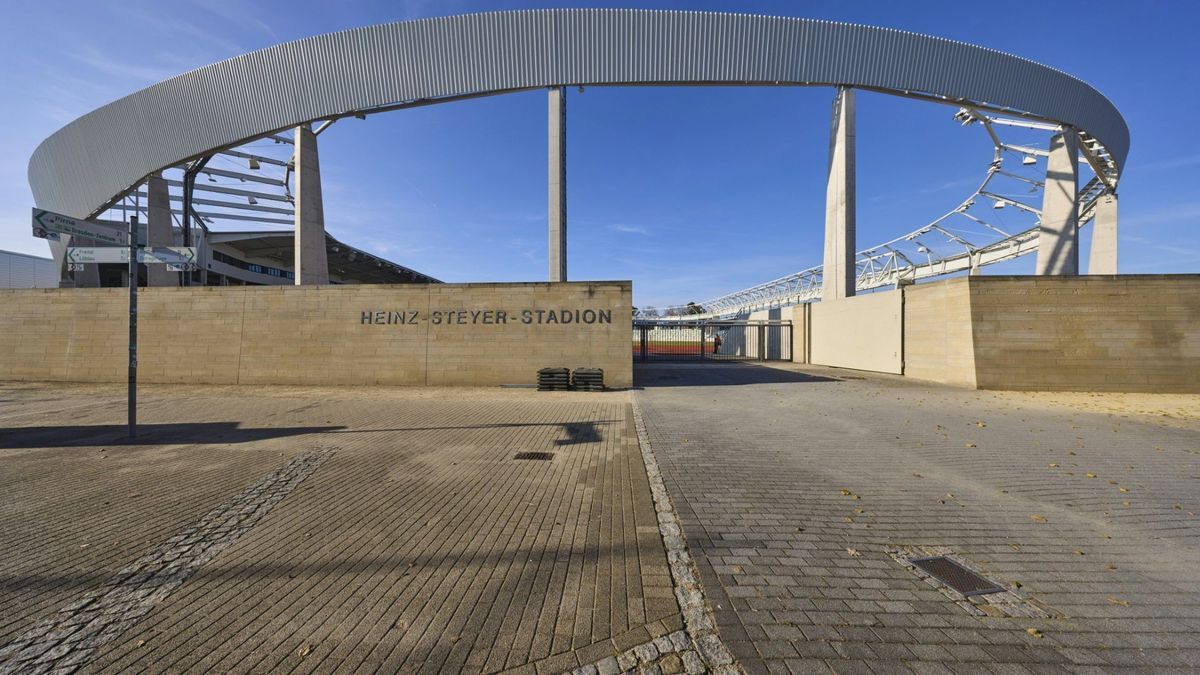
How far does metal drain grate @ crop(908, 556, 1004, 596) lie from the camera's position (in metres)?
2.77

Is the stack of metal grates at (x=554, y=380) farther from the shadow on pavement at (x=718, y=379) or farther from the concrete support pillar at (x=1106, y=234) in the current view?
the concrete support pillar at (x=1106, y=234)

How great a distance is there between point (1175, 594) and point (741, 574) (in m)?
2.67

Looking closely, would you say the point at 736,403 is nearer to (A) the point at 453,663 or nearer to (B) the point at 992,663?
(B) the point at 992,663

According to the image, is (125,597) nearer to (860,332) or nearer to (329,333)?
(329,333)

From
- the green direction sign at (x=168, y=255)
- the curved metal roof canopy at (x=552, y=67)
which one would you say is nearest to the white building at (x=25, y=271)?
the curved metal roof canopy at (x=552, y=67)

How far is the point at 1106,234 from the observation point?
32188mm

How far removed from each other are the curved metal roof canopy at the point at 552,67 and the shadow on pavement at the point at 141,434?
16406 millimetres

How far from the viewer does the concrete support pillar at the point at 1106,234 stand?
31812mm

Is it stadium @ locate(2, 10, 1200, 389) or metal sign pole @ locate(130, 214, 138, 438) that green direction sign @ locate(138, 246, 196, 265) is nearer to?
metal sign pole @ locate(130, 214, 138, 438)

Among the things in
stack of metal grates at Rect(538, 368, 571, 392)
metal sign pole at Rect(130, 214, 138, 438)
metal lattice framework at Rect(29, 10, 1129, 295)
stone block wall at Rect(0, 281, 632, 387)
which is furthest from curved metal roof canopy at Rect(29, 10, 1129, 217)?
metal sign pole at Rect(130, 214, 138, 438)

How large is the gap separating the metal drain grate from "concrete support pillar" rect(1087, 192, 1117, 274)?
45040 millimetres

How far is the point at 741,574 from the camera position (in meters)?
2.95

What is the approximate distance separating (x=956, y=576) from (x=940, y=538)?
704mm

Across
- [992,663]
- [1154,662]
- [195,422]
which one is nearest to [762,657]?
[992,663]
